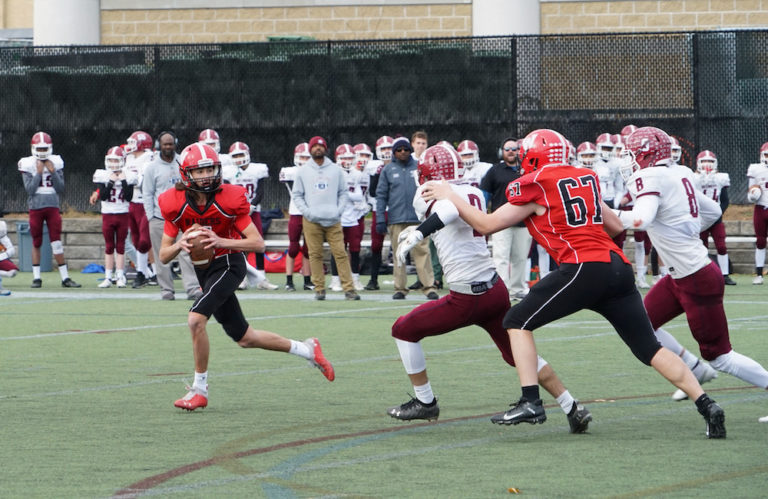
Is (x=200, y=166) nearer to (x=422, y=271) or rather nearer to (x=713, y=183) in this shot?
(x=422, y=271)

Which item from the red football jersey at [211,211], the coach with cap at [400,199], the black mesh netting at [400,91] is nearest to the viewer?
the red football jersey at [211,211]

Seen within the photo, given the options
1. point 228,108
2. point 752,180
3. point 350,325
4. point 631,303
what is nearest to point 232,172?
point 228,108

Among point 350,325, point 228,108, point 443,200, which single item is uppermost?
point 228,108

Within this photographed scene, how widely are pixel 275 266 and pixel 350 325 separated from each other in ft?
31.8

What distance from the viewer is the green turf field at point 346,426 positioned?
6.12 metres

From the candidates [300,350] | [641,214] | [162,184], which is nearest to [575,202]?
[641,214]

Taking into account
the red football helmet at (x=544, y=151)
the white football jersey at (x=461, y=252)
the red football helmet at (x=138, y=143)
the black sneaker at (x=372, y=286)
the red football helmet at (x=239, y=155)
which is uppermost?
the red football helmet at (x=138, y=143)

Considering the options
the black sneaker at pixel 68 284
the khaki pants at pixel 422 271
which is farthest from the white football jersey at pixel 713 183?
the black sneaker at pixel 68 284

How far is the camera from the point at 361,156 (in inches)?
809

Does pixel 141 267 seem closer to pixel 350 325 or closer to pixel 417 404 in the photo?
pixel 350 325

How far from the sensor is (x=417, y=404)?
7.95m

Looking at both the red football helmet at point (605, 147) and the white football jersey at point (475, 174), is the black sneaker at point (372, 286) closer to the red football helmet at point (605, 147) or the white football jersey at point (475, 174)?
the white football jersey at point (475, 174)

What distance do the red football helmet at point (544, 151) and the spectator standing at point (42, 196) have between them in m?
13.7

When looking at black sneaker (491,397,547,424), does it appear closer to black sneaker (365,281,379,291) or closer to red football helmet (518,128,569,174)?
red football helmet (518,128,569,174)
